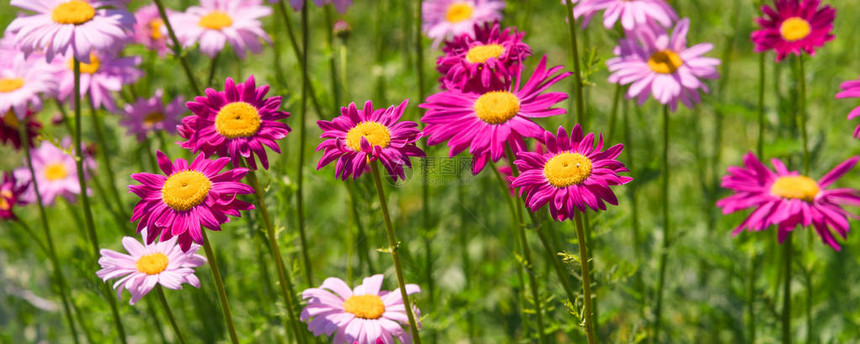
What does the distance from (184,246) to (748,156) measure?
1191 mm

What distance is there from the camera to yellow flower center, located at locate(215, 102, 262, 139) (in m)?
1.38

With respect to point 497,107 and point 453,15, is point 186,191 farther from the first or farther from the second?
point 453,15

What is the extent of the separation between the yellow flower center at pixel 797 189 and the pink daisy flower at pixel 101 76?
5.44ft

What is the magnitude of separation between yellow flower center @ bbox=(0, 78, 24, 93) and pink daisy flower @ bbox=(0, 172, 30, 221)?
30 cm

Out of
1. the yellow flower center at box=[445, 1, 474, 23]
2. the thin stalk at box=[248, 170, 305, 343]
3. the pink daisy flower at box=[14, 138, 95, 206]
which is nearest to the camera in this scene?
the thin stalk at box=[248, 170, 305, 343]

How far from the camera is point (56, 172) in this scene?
258cm

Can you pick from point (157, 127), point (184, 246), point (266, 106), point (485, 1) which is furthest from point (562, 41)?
point (184, 246)

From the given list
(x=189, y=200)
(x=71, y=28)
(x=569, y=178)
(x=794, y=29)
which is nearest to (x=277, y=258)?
(x=189, y=200)

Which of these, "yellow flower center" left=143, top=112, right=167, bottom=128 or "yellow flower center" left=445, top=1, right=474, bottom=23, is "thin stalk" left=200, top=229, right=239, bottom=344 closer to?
"yellow flower center" left=143, top=112, right=167, bottom=128

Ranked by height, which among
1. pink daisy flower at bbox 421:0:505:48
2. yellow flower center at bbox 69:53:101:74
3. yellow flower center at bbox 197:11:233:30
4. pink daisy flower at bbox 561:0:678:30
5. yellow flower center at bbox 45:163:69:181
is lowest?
yellow flower center at bbox 45:163:69:181

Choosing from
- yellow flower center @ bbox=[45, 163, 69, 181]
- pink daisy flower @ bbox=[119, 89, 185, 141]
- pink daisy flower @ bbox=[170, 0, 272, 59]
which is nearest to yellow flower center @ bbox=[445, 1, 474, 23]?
pink daisy flower @ bbox=[170, 0, 272, 59]

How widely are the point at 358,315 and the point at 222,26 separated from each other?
1112mm

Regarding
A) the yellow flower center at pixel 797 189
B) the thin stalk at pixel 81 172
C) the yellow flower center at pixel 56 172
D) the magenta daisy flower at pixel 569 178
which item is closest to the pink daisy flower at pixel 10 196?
the yellow flower center at pixel 56 172

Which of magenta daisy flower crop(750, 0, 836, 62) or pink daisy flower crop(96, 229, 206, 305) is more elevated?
magenta daisy flower crop(750, 0, 836, 62)
